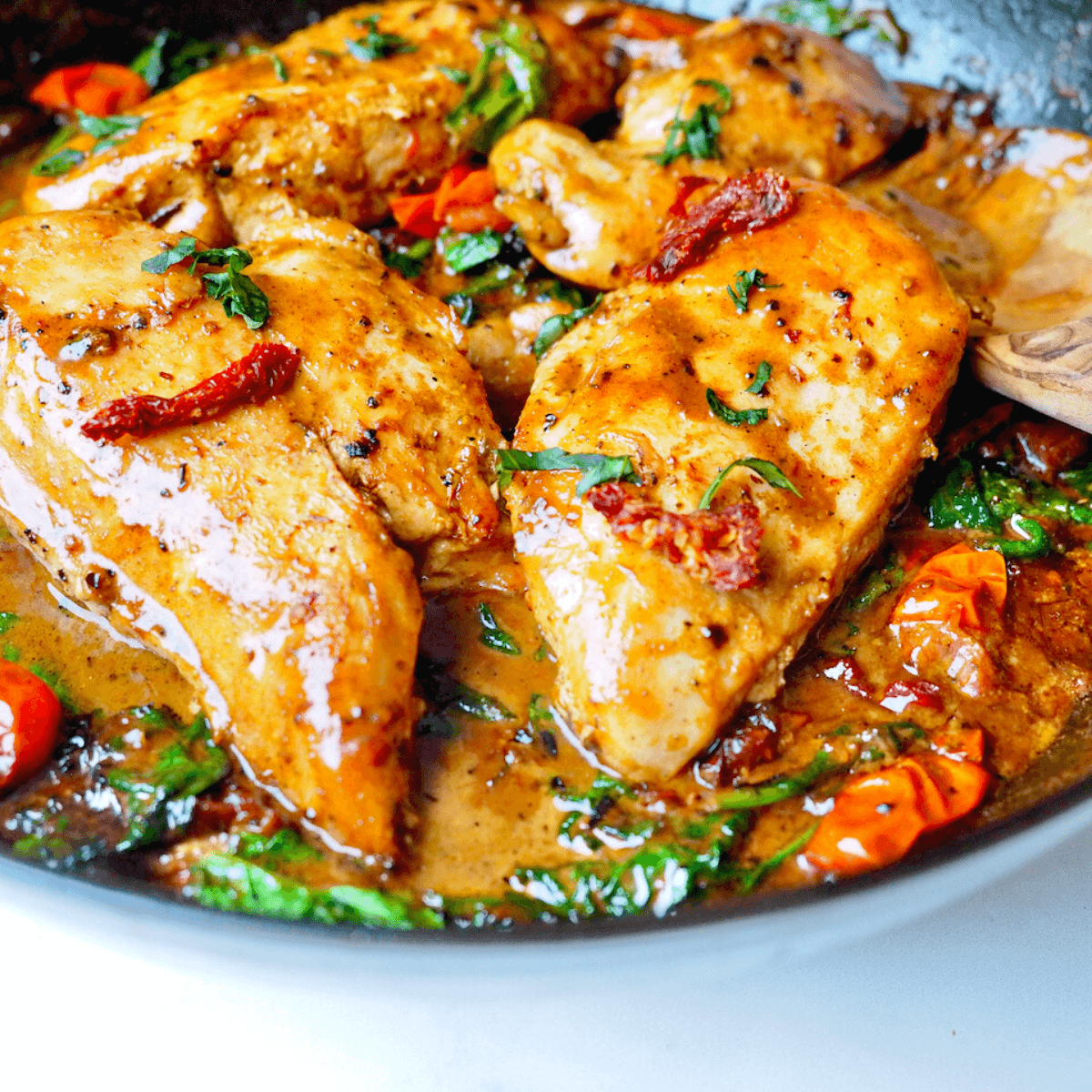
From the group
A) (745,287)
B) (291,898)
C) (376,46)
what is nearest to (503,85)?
(376,46)

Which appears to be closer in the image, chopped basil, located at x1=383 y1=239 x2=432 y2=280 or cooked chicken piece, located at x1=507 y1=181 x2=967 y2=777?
cooked chicken piece, located at x1=507 y1=181 x2=967 y2=777

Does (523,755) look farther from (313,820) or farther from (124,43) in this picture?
(124,43)

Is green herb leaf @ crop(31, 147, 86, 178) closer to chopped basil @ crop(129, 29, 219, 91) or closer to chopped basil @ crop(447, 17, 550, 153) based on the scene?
chopped basil @ crop(129, 29, 219, 91)

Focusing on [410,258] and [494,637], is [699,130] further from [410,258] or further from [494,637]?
[494,637]

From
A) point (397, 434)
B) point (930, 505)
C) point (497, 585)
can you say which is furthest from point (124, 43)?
point (930, 505)

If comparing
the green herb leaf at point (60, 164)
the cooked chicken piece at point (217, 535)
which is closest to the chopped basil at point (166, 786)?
the cooked chicken piece at point (217, 535)

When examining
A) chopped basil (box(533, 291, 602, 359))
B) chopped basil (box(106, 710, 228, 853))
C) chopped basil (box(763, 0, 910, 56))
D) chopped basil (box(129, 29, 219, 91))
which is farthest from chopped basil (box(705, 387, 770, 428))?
chopped basil (box(129, 29, 219, 91))
